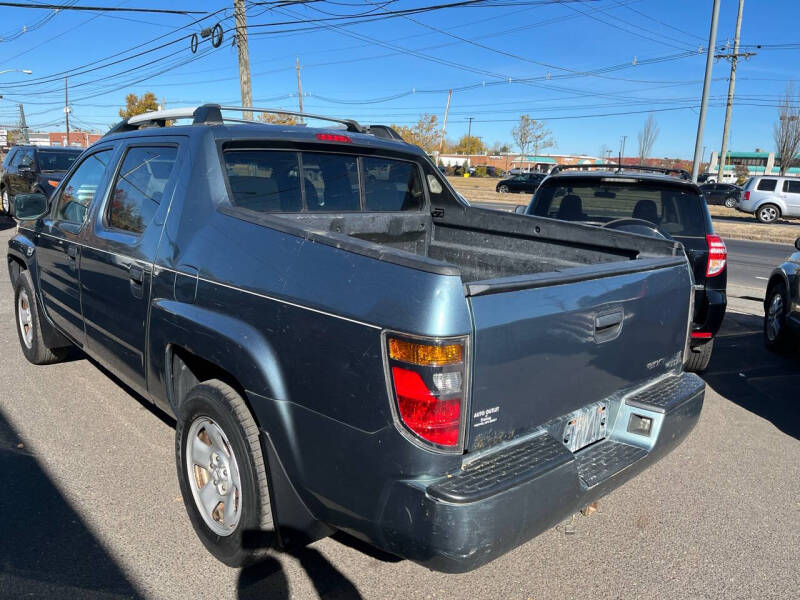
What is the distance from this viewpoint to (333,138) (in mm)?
3826

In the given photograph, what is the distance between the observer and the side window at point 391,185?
407cm

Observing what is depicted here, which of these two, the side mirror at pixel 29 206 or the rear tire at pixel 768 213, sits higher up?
the side mirror at pixel 29 206

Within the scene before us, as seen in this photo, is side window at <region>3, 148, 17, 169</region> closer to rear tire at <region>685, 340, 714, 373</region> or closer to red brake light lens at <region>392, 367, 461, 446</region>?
rear tire at <region>685, 340, 714, 373</region>

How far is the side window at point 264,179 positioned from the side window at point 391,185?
579 millimetres

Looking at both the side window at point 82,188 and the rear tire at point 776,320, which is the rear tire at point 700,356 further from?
the side window at point 82,188

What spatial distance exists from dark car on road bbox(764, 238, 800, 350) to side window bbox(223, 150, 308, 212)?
498cm

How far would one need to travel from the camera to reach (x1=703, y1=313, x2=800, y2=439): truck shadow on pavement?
5129 mm

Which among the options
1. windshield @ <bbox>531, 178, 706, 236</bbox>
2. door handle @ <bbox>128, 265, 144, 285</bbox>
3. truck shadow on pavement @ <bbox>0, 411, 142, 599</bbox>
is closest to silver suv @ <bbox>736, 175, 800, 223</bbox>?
windshield @ <bbox>531, 178, 706, 236</bbox>

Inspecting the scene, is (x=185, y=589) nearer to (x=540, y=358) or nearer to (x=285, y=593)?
(x=285, y=593)

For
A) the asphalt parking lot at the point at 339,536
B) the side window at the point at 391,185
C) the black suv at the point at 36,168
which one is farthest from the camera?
the black suv at the point at 36,168

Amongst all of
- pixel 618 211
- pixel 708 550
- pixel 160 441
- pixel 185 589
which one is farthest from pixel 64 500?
pixel 618 211

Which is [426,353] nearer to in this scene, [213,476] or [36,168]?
[213,476]

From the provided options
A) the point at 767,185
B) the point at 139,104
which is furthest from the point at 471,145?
the point at 767,185

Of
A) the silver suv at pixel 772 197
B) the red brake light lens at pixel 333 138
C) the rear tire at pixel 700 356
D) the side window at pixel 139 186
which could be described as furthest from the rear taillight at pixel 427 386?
the silver suv at pixel 772 197
